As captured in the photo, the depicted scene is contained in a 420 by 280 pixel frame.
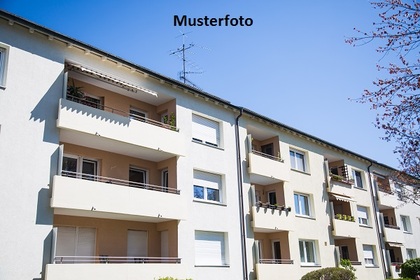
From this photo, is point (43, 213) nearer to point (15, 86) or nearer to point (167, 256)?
point (15, 86)

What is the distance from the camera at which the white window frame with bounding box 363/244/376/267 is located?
3510cm

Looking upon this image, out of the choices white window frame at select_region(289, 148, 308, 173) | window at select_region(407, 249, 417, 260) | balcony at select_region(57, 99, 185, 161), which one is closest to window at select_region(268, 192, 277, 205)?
white window frame at select_region(289, 148, 308, 173)

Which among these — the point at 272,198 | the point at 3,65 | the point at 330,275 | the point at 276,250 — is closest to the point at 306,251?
the point at 276,250

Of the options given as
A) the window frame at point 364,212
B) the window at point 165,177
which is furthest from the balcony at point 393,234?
the window at point 165,177

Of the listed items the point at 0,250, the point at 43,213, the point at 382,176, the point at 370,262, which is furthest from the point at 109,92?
the point at 382,176

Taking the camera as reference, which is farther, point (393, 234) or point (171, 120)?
point (393, 234)

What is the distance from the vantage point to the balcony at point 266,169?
1035 inches

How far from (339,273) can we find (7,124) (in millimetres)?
19507

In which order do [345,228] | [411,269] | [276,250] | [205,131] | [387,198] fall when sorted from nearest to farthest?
1. [205,131]
2. [276,250]
3. [345,228]
4. [411,269]
5. [387,198]

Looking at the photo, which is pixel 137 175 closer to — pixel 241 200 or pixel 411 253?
pixel 241 200

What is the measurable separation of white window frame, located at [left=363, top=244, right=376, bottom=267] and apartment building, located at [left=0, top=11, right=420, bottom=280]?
1.76m

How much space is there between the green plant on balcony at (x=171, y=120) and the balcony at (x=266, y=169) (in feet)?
20.0

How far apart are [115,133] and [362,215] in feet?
85.3

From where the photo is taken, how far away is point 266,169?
2698 cm
